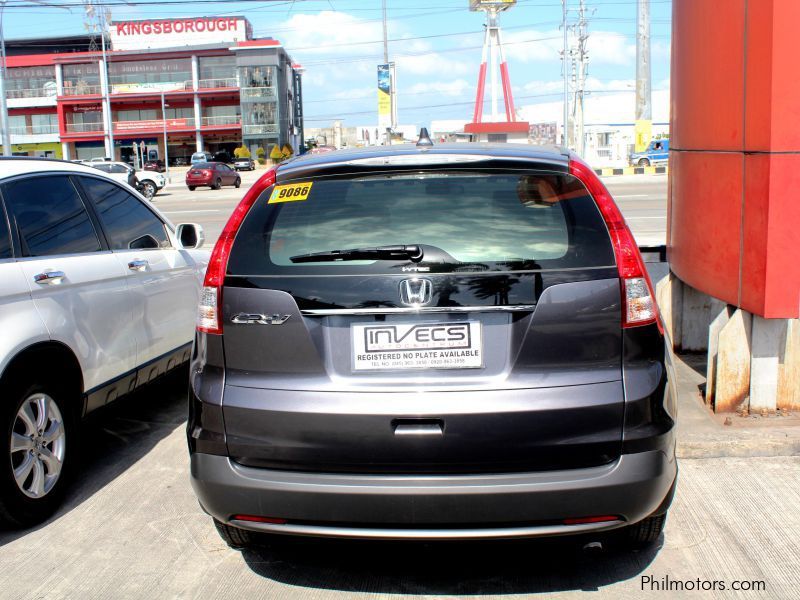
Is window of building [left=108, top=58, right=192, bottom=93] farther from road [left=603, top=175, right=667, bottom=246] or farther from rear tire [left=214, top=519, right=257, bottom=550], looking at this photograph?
rear tire [left=214, top=519, right=257, bottom=550]

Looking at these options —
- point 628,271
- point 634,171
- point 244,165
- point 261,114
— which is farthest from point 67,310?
point 261,114

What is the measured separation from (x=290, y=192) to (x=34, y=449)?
1.86 metres

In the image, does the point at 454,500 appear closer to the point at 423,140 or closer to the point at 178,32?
the point at 423,140

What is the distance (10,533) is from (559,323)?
2774 mm

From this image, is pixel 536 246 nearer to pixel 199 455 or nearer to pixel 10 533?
pixel 199 455

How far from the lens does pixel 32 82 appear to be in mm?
91000

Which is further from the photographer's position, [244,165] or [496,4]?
[496,4]

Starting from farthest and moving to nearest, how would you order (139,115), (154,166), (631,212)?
(139,115), (154,166), (631,212)

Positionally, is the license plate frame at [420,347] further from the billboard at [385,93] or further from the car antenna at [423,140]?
the billboard at [385,93]

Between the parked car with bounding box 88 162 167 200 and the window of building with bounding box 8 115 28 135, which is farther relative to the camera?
the window of building with bounding box 8 115 28 135

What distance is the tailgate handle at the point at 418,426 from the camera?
291cm

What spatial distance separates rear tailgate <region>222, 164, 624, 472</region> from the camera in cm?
291

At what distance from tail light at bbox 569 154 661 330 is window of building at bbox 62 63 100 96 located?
9333cm

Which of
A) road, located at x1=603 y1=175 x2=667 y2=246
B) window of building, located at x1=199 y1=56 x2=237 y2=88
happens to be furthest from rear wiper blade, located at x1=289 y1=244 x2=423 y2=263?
window of building, located at x1=199 y1=56 x2=237 y2=88
